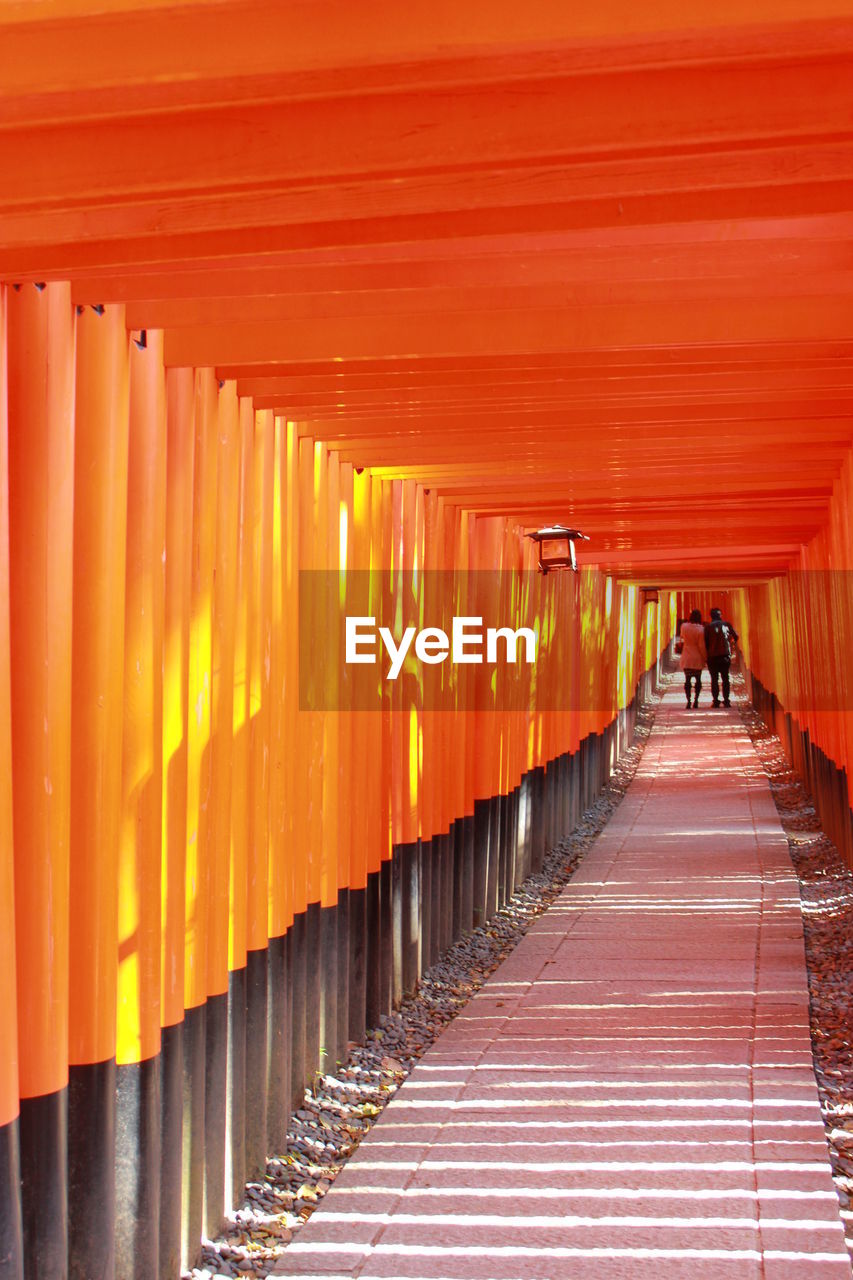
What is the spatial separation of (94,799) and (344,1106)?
103 inches

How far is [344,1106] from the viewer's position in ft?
18.2

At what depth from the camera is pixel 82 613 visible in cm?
346

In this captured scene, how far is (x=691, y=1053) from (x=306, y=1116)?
1.70 metres

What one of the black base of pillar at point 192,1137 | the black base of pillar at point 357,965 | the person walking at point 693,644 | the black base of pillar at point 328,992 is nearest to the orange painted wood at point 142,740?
the black base of pillar at point 192,1137

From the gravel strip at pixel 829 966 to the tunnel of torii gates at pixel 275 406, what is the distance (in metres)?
1.97

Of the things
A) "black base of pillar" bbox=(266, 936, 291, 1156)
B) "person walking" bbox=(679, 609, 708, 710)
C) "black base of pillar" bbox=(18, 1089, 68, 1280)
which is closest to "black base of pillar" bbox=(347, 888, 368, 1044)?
"black base of pillar" bbox=(266, 936, 291, 1156)

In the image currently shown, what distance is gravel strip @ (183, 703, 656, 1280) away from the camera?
4219 mm

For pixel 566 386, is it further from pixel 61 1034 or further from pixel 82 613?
pixel 61 1034

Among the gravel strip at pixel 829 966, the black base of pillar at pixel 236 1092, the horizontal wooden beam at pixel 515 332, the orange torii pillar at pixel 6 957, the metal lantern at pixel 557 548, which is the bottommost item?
the gravel strip at pixel 829 966

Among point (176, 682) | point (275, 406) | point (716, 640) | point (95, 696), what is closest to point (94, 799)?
point (95, 696)

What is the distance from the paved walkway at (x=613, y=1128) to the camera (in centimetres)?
397

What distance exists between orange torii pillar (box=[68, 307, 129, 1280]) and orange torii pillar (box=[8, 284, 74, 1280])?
0.17 metres

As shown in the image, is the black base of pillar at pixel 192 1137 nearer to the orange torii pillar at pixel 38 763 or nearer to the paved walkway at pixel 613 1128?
the paved walkway at pixel 613 1128

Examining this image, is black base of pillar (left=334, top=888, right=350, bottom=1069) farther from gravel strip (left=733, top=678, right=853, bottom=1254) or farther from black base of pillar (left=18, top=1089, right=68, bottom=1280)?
black base of pillar (left=18, top=1089, right=68, bottom=1280)
